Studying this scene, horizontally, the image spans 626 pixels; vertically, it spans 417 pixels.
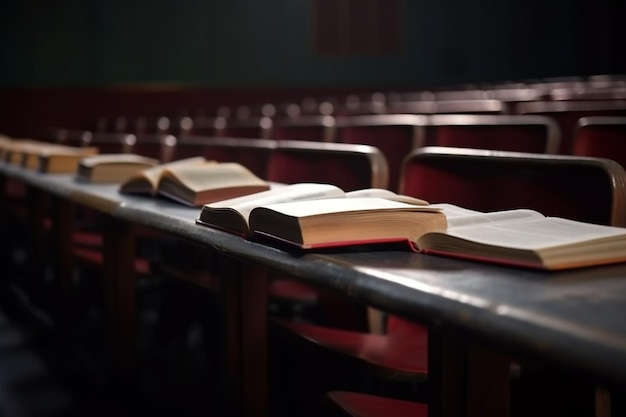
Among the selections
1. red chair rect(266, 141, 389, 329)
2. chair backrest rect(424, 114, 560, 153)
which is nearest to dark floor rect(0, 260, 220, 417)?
red chair rect(266, 141, 389, 329)

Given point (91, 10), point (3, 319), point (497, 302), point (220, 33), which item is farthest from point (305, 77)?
point (497, 302)

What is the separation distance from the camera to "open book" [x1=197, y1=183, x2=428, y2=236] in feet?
3.12

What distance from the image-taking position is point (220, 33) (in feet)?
24.1

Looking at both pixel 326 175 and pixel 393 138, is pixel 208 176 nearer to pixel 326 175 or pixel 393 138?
pixel 326 175

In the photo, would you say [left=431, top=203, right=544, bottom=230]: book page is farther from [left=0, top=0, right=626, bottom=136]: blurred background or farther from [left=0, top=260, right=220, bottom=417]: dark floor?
[left=0, top=0, right=626, bottom=136]: blurred background

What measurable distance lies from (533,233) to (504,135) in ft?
2.89

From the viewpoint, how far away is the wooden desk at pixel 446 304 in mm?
521

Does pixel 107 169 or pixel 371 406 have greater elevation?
pixel 107 169

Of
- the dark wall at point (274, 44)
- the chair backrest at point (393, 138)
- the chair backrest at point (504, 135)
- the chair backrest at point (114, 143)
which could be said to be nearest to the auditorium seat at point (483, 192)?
the chair backrest at point (504, 135)

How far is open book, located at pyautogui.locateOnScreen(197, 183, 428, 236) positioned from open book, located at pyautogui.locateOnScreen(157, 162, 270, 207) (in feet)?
0.56

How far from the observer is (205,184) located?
4.19 ft

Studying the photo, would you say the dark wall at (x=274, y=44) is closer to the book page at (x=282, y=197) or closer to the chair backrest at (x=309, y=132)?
the chair backrest at (x=309, y=132)

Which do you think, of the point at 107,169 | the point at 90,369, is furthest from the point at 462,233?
the point at 90,369

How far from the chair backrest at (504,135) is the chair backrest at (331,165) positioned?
0.93ft
